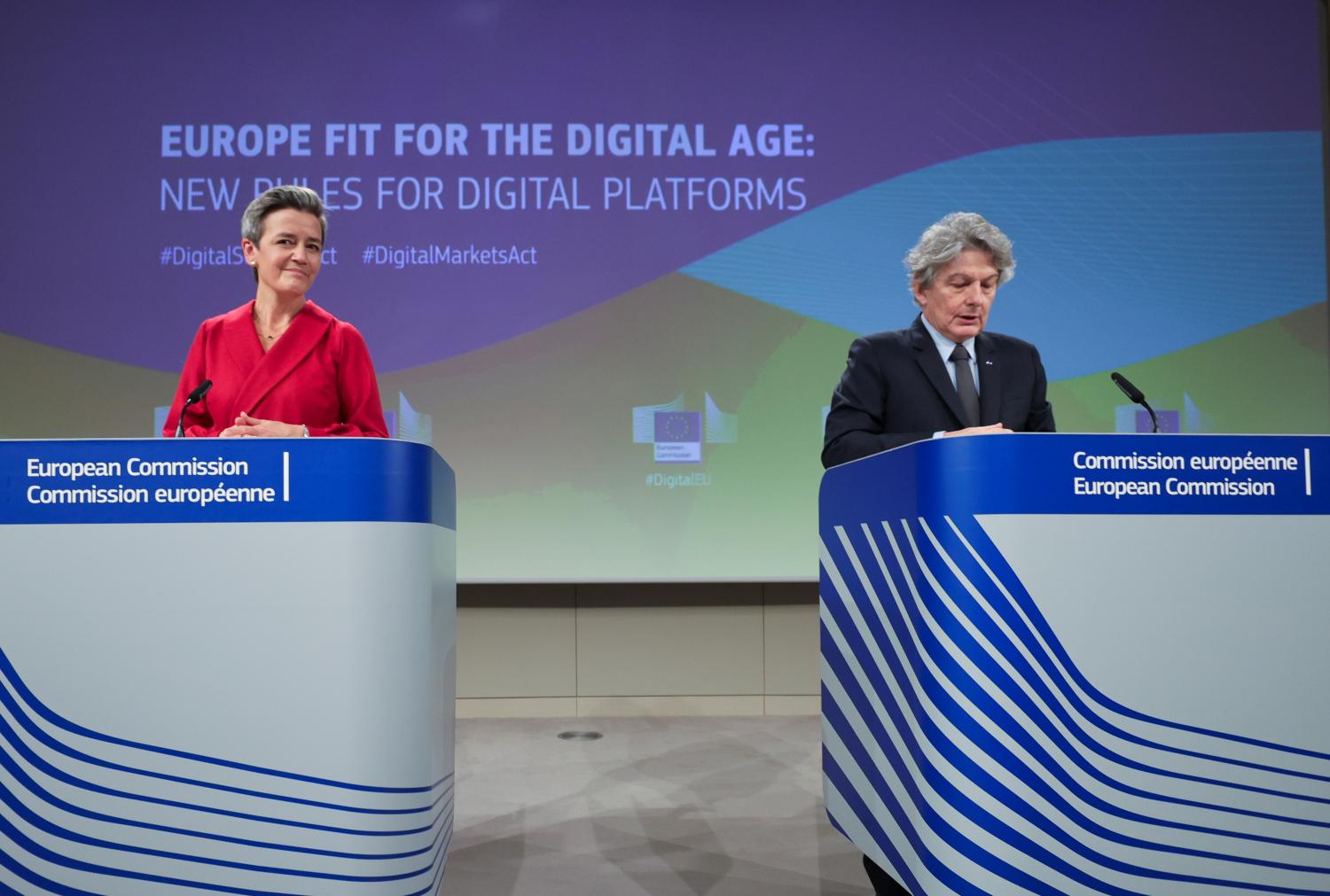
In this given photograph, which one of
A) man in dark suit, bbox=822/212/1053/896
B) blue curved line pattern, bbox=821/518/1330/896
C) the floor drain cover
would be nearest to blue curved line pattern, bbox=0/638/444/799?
blue curved line pattern, bbox=821/518/1330/896

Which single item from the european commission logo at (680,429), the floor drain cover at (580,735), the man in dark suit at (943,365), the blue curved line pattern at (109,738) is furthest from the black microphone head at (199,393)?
the european commission logo at (680,429)

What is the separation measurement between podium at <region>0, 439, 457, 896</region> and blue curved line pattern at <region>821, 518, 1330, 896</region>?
85 centimetres

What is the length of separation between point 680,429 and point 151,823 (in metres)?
3.46

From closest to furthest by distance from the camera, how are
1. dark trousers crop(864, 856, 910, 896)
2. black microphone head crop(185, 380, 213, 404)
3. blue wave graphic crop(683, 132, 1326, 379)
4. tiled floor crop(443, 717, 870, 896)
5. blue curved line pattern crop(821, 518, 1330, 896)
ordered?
blue curved line pattern crop(821, 518, 1330, 896) → black microphone head crop(185, 380, 213, 404) → dark trousers crop(864, 856, 910, 896) → tiled floor crop(443, 717, 870, 896) → blue wave graphic crop(683, 132, 1326, 379)

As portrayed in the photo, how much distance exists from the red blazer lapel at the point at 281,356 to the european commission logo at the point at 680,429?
2.55 meters

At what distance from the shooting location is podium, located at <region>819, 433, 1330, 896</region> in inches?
62.0

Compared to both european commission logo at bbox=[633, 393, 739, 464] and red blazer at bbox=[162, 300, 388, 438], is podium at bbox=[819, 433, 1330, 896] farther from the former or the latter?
european commission logo at bbox=[633, 393, 739, 464]

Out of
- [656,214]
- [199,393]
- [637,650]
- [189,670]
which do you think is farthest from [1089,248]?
[189,670]

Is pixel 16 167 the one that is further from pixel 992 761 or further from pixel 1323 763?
pixel 1323 763

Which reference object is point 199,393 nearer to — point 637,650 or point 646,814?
point 646,814

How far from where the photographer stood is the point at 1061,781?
5.17 feet

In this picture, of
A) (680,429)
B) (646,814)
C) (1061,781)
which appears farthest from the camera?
(680,429)

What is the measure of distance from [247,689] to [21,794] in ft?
1.20

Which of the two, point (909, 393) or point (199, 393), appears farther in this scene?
point (909, 393)
